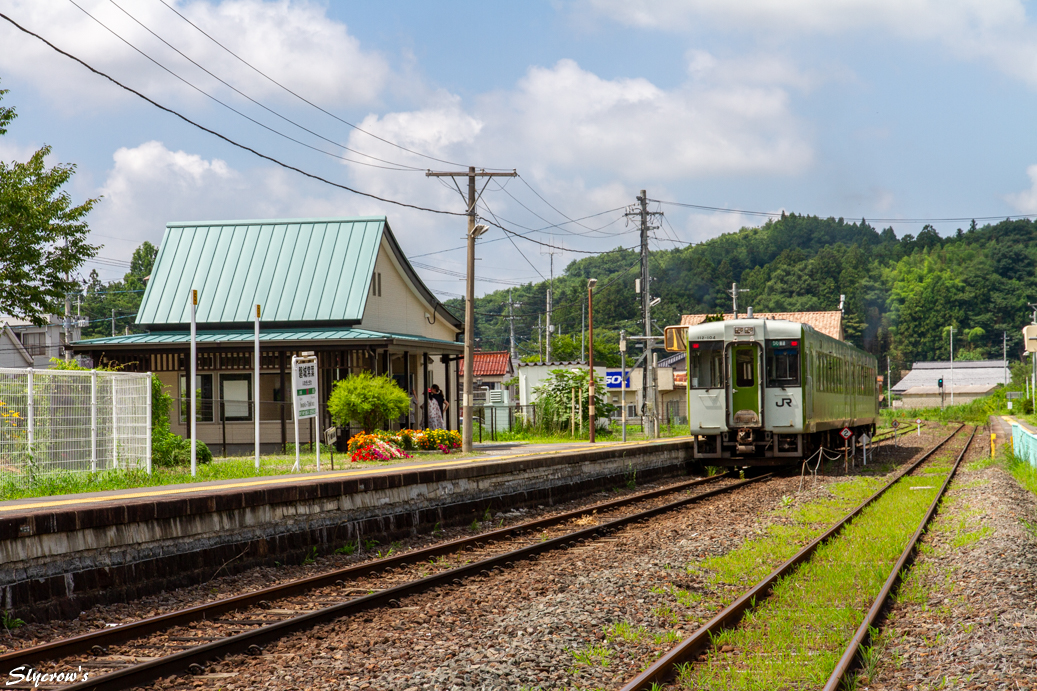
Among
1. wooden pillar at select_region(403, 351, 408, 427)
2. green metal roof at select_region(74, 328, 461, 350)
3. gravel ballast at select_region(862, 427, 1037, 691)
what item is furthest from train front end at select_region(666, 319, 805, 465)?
wooden pillar at select_region(403, 351, 408, 427)

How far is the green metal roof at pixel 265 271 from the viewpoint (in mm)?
26938

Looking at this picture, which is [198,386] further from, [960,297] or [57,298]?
[960,297]

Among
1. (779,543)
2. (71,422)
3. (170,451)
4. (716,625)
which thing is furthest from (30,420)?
(779,543)

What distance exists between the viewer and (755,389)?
21.0m

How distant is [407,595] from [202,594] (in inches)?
71.7

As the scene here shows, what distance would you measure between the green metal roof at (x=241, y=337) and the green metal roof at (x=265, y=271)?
41 centimetres

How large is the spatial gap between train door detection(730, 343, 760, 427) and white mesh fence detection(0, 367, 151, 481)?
1175 cm

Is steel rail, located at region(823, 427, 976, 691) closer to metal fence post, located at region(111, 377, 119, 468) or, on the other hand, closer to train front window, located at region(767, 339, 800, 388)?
train front window, located at region(767, 339, 800, 388)

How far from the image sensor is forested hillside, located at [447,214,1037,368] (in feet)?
318

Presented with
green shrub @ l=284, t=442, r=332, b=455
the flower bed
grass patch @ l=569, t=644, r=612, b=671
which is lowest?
grass patch @ l=569, t=644, r=612, b=671

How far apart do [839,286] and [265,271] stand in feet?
259

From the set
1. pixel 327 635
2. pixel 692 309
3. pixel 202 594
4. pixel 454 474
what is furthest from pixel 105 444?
pixel 692 309

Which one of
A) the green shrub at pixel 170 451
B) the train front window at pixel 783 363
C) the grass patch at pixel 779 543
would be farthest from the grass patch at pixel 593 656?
the train front window at pixel 783 363

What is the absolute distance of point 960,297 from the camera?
387 ft
